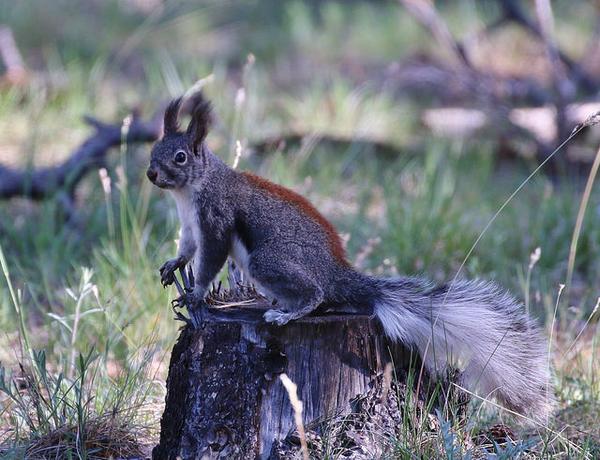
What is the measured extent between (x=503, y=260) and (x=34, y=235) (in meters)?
2.73

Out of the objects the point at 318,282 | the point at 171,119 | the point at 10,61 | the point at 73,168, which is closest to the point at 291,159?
the point at 73,168

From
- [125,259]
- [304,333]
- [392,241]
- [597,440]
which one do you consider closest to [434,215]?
[392,241]

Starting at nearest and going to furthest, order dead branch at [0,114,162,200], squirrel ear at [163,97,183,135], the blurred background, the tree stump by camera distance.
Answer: the tree stump → squirrel ear at [163,97,183,135] → the blurred background → dead branch at [0,114,162,200]

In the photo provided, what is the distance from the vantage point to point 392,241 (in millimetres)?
5117

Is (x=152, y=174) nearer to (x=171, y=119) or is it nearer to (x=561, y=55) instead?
(x=171, y=119)

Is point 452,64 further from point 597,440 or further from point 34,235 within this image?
point 597,440

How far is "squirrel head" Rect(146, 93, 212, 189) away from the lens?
307 centimetres

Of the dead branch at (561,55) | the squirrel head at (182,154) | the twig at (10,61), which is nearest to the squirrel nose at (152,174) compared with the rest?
the squirrel head at (182,154)

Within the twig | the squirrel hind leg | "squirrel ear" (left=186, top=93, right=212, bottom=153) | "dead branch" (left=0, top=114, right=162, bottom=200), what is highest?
the twig

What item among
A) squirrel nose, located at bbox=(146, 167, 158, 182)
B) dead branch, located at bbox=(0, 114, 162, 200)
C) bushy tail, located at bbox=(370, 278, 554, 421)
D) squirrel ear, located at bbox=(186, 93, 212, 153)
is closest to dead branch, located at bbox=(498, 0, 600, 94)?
dead branch, located at bbox=(0, 114, 162, 200)

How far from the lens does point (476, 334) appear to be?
2.95 m

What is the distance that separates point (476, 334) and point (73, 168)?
10.7 feet

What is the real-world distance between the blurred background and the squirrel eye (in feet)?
2.10

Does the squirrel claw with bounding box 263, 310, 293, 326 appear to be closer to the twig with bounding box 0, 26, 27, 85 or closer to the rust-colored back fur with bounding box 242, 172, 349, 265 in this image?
the rust-colored back fur with bounding box 242, 172, 349, 265
